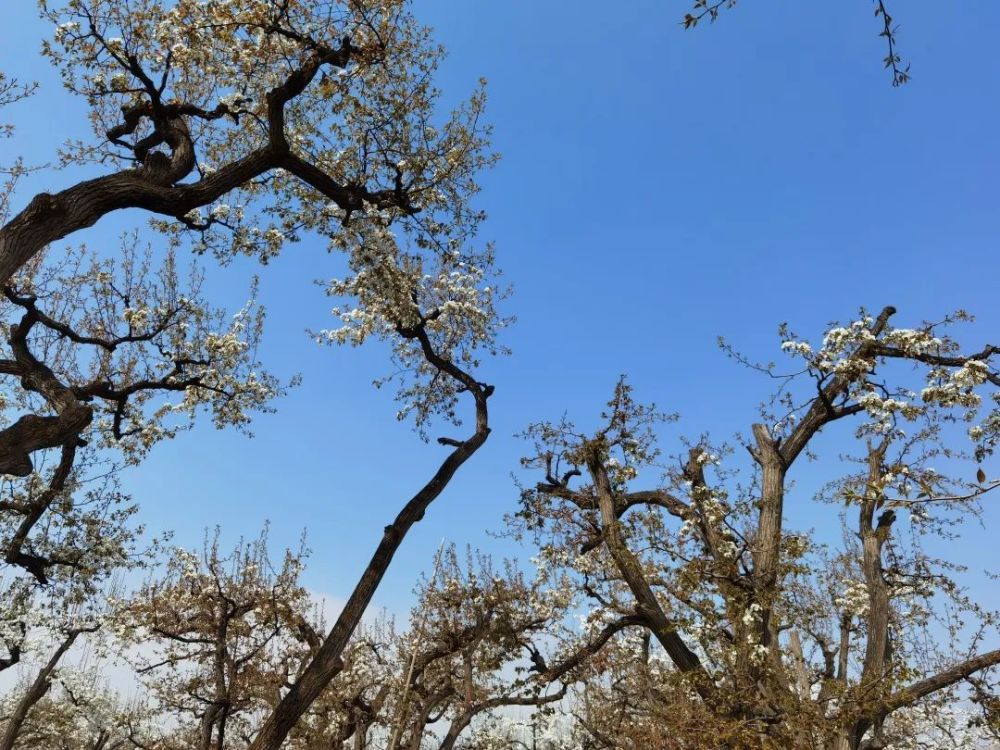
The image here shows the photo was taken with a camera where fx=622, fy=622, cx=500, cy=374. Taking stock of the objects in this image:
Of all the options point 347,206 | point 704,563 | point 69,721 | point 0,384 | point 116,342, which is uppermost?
point 347,206

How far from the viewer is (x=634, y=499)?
11.9 meters

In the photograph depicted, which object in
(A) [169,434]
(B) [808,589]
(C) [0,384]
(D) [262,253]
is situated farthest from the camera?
(B) [808,589]

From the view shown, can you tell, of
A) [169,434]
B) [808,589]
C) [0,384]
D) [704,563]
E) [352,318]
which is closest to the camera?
[704,563]

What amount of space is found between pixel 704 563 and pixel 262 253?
26.2ft

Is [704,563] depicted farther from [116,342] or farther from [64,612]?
[64,612]

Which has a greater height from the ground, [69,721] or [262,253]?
[262,253]

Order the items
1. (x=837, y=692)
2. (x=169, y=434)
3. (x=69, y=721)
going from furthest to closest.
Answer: (x=69, y=721), (x=169, y=434), (x=837, y=692)

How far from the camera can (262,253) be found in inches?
377

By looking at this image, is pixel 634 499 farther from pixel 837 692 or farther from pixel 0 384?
pixel 0 384

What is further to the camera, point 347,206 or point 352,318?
point 352,318

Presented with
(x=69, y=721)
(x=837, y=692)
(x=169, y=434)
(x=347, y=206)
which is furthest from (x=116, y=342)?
(x=69, y=721)

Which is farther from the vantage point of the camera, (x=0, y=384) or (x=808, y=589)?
(x=808, y=589)

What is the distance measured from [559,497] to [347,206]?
6803mm

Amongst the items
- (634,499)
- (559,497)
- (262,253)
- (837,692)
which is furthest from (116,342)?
(837,692)
